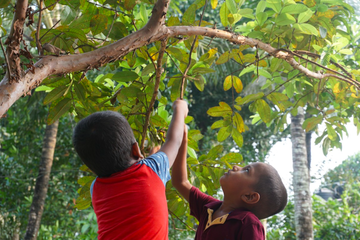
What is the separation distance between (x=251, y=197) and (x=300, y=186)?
2.89 meters

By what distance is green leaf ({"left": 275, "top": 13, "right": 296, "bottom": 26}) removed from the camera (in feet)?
4.43

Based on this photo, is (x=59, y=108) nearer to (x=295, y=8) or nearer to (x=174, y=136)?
(x=174, y=136)

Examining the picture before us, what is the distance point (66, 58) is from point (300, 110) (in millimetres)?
3692

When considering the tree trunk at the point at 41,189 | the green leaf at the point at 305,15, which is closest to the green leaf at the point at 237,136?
A: the green leaf at the point at 305,15

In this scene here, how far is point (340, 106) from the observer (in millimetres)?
2055

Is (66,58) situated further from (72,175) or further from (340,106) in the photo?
(72,175)

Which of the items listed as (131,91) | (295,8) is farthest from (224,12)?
(131,91)

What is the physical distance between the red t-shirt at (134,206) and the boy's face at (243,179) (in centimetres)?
36

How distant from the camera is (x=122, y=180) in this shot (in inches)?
38.5

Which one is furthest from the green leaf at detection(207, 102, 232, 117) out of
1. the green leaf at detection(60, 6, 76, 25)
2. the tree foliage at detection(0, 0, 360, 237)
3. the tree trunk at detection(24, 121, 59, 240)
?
the tree trunk at detection(24, 121, 59, 240)

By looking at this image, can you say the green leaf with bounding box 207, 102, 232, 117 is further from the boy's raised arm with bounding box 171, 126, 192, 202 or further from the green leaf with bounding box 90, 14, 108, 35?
the green leaf with bounding box 90, 14, 108, 35

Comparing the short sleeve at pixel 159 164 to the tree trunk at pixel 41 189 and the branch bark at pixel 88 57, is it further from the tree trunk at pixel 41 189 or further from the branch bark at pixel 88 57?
the tree trunk at pixel 41 189

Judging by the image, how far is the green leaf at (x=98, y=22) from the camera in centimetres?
125

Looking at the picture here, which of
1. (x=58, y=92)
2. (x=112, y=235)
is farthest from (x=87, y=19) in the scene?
(x=112, y=235)
